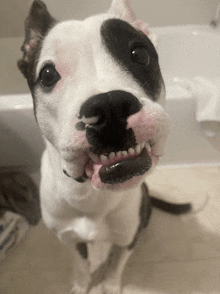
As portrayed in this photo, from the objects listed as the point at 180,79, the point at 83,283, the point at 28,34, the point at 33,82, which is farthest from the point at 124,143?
the point at 180,79

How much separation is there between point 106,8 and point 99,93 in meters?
1.95

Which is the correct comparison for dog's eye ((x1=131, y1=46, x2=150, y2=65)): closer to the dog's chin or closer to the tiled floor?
the dog's chin

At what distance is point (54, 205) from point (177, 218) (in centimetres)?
91

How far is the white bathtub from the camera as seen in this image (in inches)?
50.5

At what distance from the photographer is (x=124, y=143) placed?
47 cm

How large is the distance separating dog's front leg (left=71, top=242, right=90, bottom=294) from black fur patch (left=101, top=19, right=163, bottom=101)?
82 cm

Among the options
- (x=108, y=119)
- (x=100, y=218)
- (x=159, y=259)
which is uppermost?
(x=108, y=119)

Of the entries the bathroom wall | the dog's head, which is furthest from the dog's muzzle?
the bathroom wall

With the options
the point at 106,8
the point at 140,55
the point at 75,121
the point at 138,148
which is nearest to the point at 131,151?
the point at 138,148

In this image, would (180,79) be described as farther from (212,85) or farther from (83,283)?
(83,283)

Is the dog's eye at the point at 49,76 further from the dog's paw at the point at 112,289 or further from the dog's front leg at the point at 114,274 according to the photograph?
the dog's paw at the point at 112,289

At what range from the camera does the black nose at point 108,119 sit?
1.46ft

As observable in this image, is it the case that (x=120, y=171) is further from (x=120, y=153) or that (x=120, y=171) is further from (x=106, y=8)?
(x=106, y=8)

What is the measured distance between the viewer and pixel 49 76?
0.60 metres
